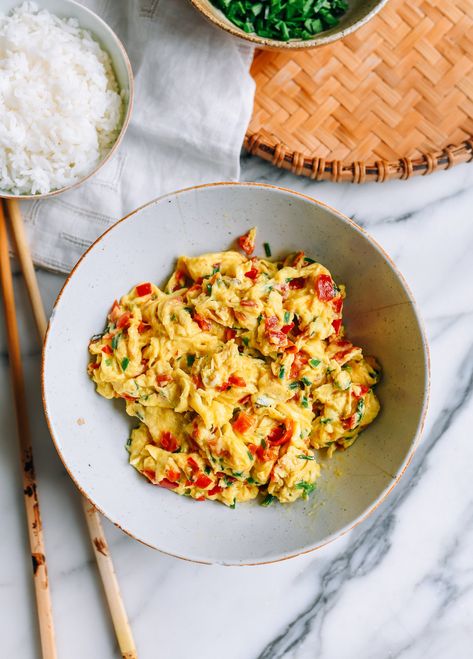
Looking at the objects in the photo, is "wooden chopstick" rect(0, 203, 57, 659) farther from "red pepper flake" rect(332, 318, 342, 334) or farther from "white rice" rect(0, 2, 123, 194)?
"red pepper flake" rect(332, 318, 342, 334)

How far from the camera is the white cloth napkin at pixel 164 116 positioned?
9.04ft

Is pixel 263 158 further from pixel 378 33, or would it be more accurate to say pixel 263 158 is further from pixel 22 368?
pixel 22 368

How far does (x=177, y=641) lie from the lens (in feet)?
9.18

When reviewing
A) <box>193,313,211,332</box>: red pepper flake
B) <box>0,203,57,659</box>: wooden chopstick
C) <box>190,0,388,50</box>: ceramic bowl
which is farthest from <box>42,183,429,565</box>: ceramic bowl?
<box>190,0,388,50</box>: ceramic bowl

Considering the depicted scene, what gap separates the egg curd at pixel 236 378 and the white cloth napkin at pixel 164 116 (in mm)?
480

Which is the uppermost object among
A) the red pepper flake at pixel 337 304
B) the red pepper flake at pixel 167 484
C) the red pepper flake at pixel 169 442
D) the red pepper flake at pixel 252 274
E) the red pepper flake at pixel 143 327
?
the red pepper flake at pixel 337 304

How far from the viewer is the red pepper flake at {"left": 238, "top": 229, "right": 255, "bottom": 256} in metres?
2.54

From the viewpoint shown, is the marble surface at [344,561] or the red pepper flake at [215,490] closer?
the red pepper flake at [215,490]

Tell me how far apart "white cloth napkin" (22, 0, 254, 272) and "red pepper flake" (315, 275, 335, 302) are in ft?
2.09

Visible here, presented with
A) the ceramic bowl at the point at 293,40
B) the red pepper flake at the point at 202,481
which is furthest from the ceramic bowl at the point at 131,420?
the ceramic bowl at the point at 293,40

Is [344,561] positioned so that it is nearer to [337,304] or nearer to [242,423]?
[242,423]

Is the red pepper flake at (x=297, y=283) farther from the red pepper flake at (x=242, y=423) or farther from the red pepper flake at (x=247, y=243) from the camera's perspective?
the red pepper flake at (x=242, y=423)

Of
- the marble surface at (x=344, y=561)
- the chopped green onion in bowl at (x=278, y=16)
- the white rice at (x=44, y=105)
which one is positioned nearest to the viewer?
the white rice at (x=44, y=105)

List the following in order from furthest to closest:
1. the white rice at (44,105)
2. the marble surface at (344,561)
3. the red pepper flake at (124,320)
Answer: the marble surface at (344,561)
the white rice at (44,105)
the red pepper flake at (124,320)
